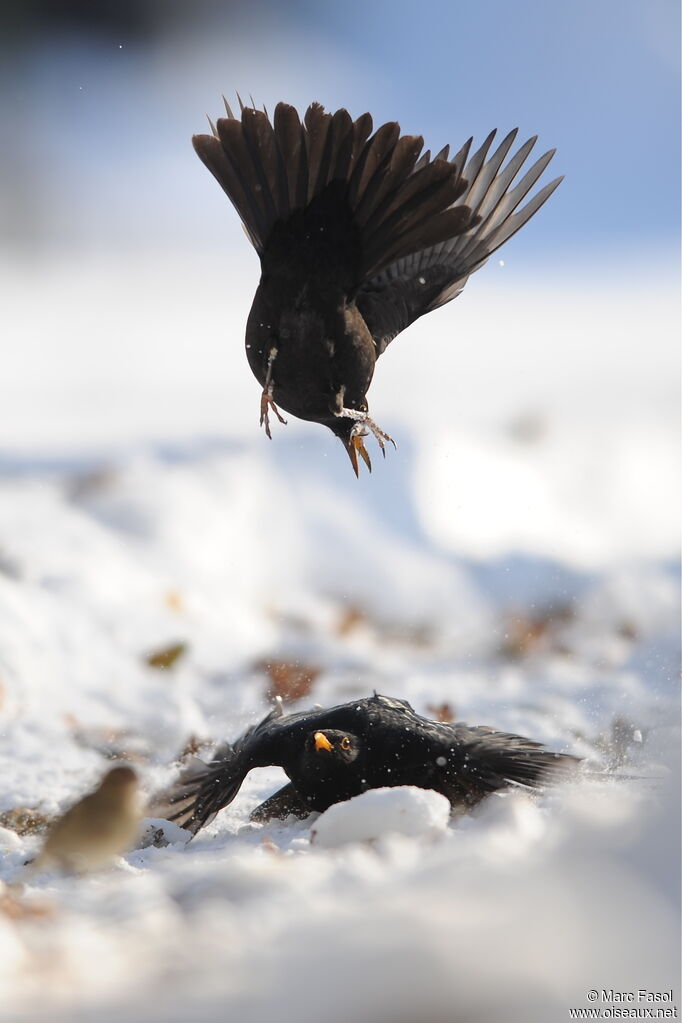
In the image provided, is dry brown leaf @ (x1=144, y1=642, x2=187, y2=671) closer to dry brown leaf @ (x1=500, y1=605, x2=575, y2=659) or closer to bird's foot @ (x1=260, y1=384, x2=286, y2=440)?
dry brown leaf @ (x1=500, y1=605, x2=575, y2=659)

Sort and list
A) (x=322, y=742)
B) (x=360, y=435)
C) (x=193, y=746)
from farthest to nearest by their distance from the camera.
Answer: (x=193, y=746)
(x=360, y=435)
(x=322, y=742)

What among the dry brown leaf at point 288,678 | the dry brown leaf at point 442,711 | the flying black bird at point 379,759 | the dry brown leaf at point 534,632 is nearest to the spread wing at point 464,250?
the flying black bird at point 379,759

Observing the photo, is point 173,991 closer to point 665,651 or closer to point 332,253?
point 332,253

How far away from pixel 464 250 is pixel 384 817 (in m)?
2.38

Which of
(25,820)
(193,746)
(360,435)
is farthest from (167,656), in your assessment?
(360,435)

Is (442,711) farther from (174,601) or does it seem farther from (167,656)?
(174,601)

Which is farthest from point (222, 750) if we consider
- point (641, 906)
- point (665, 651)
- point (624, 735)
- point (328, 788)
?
point (665, 651)

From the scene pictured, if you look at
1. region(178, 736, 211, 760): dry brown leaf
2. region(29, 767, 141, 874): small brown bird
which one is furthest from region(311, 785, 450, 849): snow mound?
region(178, 736, 211, 760): dry brown leaf

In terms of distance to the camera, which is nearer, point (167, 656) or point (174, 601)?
point (167, 656)

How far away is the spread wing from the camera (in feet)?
12.7

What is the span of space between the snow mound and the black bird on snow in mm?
1352

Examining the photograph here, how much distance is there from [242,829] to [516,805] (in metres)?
1.16

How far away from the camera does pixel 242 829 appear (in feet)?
11.8

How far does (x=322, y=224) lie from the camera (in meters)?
3.43
